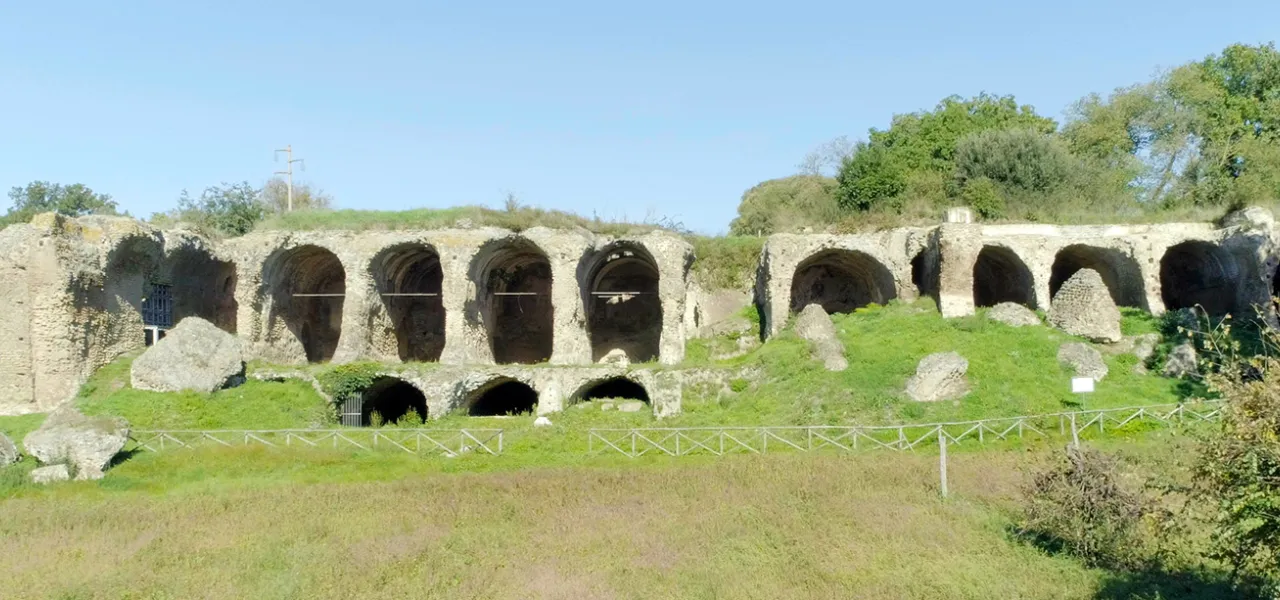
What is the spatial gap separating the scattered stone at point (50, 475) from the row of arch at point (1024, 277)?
23.3 metres

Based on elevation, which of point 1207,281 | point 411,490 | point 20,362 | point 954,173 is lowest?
point 411,490

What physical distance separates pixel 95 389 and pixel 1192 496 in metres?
26.0

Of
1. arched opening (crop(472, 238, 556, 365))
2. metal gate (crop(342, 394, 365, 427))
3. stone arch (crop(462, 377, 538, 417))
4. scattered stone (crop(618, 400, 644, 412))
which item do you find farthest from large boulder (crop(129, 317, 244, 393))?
arched opening (crop(472, 238, 556, 365))

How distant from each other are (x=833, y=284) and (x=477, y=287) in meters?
13.9

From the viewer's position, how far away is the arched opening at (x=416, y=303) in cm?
3388

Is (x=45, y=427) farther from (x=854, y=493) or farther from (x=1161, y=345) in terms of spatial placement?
(x=1161, y=345)

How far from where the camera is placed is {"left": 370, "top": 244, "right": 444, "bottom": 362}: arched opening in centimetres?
3388

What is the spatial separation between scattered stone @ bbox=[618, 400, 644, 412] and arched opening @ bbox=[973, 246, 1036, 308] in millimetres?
13176

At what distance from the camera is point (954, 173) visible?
43.2 metres

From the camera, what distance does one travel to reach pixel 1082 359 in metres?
25.3

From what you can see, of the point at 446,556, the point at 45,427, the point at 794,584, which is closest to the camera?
the point at 794,584

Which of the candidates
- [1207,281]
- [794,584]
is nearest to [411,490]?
[794,584]

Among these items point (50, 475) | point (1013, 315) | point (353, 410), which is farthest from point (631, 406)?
point (50, 475)

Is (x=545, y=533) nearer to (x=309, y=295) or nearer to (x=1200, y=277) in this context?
(x=309, y=295)
